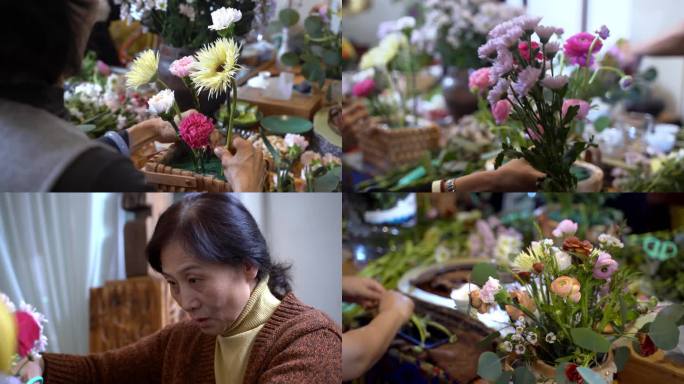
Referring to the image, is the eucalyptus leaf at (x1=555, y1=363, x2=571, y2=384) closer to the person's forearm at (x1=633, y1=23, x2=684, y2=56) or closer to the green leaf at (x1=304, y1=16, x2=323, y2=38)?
the green leaf at (x1=304, y1=16, x2=323, y2=38)

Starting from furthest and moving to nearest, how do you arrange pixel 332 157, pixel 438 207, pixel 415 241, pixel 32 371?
1. pixel 438 207
2. pixel 415 241
3. pixel 332 157
4. pixel 32 371

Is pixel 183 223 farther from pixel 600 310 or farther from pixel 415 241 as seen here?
pixel 415 241

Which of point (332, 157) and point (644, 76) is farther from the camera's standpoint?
point (644, 76)

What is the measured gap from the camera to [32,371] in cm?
92

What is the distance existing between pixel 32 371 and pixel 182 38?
0.49 m

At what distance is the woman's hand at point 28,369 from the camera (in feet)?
2.95

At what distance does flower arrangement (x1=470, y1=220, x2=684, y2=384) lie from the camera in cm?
95

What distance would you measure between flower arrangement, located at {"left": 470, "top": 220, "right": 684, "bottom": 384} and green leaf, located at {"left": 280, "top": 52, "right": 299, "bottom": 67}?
1.42 feet

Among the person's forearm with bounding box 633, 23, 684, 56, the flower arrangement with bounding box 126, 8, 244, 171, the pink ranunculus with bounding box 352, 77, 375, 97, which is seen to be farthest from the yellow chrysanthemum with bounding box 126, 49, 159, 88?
the person's forearm with bounding box 633, 23, 684, 56

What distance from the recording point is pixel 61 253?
3.24 feet

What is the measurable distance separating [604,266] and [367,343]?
39 cm

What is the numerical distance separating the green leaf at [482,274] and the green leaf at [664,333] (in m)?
0.22

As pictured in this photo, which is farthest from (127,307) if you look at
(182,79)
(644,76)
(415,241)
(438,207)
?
(644,76)

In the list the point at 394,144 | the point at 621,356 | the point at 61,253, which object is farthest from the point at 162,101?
the point at 394,144
